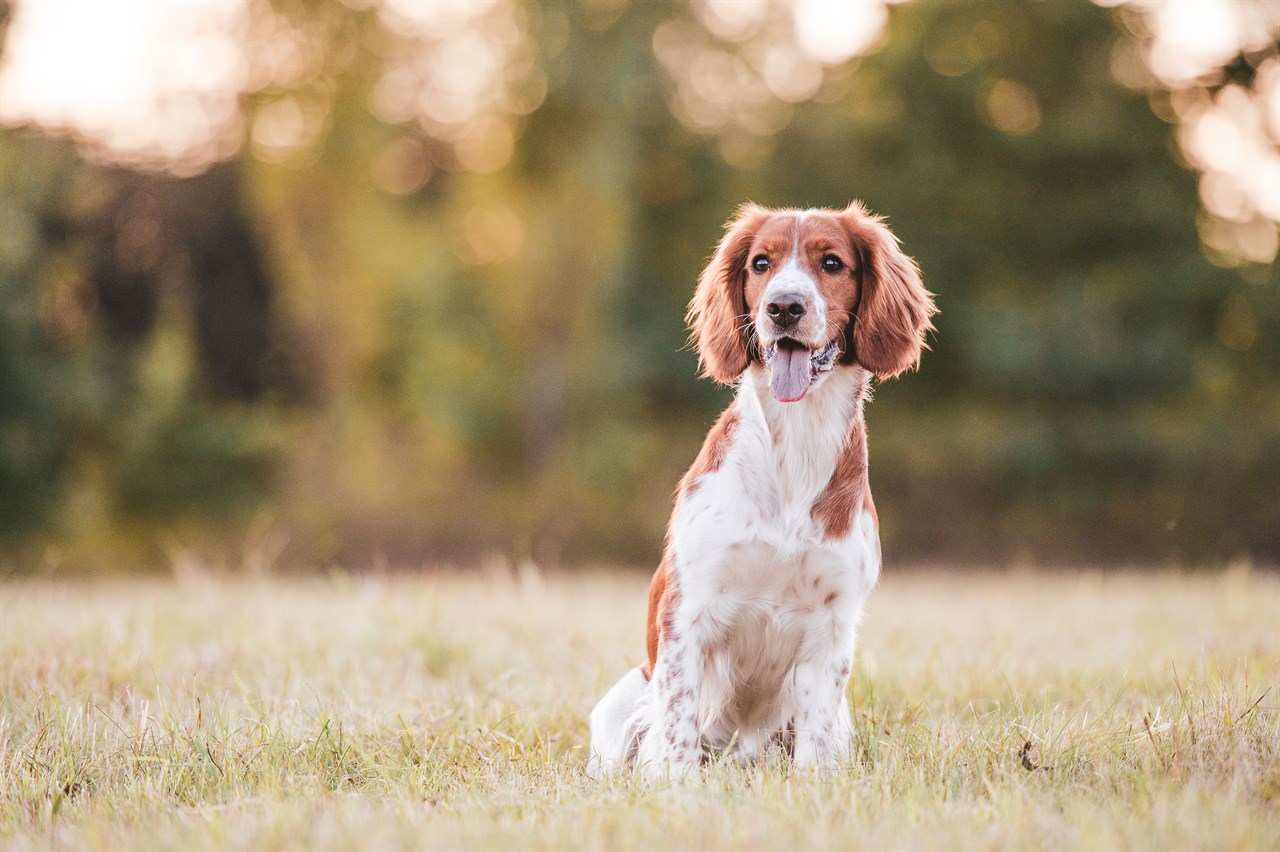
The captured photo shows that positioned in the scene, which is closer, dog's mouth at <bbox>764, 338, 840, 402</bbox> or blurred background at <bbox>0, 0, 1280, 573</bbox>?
dog's mouth at <bbox>764, 338, 840, 402</bbox>

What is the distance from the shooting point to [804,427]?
3.25 m

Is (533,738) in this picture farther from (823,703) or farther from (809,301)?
(809,301)

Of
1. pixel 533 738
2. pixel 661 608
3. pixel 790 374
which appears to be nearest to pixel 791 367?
pixel 790 374

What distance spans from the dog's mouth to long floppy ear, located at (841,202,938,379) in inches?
9.1

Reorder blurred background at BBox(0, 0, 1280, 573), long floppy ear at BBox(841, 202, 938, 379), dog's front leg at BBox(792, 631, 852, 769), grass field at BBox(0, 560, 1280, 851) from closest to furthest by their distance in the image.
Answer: grass field at BBox(0, 560, 1280, 851) < dog's front leg at BBox(792, 631, 852, 769) < long floppy ear at BBox(841, 202, 938, 379) < blurred background at BBox(0, 0, 1280, 573)

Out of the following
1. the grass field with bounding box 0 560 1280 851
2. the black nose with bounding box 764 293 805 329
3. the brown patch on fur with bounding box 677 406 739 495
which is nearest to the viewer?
the grass field with bounding box 0 560 1280 851

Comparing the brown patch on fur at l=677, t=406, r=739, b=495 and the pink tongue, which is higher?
the pink tongue

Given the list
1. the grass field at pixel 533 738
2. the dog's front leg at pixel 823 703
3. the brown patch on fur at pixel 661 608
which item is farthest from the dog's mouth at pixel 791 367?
the grass field at pixel 533 738

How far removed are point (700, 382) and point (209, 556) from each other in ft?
22.6

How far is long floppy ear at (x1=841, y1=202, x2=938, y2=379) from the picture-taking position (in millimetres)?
3488

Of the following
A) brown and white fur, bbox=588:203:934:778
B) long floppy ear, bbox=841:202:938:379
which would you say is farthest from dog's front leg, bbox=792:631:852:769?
long floppy ear, bbox=841:202:938:379

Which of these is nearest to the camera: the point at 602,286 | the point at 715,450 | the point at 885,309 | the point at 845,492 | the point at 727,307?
the point at 845,492

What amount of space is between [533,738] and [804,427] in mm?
1265

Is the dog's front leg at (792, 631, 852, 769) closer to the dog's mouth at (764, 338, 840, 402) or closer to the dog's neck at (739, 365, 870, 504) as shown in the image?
the dog's neck at (739, 365, 870, 504)
